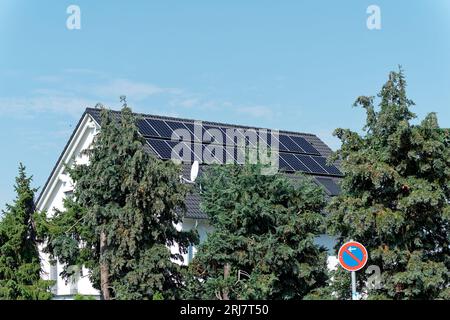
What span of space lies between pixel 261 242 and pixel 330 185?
1018 centimetres

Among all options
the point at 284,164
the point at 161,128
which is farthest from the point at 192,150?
the point at 284,164

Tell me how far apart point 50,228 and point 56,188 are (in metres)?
12.0

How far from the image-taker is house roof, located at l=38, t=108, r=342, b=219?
939 inches

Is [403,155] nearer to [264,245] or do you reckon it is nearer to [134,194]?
[264,245]

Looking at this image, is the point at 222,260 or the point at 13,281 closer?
the point at 13,281

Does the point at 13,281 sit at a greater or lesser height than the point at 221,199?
lesser

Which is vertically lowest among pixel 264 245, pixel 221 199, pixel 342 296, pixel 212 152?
pixel 342 296

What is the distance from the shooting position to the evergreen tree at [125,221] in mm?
15633

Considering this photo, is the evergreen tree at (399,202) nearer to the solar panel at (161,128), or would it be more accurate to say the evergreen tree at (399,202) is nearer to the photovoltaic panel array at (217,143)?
the photovoltaic panel array at (217,143)

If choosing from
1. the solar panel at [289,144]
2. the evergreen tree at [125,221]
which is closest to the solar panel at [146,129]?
the solar panel at [289,144]

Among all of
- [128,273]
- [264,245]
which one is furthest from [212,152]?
[128,273]

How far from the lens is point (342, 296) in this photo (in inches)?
632

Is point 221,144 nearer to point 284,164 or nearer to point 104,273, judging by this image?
point 284,164

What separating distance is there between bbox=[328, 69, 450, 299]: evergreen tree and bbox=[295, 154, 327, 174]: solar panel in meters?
10.9
